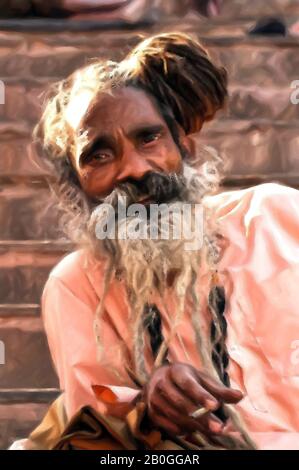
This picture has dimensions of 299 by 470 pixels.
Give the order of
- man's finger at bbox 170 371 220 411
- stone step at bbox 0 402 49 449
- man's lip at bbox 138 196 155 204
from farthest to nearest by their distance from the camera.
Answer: stone step at bbox 0 402 49 449, man's lip at bbox 138 196 155 204, man's finger at bbox 170 371 220 411

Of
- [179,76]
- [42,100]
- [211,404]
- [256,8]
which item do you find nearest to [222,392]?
[211,404]

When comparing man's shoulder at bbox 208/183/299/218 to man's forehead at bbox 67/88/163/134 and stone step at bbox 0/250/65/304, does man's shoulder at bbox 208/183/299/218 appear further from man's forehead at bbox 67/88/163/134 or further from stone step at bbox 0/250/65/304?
stone step at bbox 0/250/65/304

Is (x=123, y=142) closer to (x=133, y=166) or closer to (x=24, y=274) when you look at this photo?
(x=133, y=166)

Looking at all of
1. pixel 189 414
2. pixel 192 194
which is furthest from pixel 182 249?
pixel 189 414

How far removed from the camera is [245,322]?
216 cm

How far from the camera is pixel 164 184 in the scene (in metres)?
2.19

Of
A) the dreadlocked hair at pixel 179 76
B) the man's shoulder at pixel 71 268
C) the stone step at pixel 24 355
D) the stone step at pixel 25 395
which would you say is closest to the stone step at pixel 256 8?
the dreadlocked hair at pixel 179 76

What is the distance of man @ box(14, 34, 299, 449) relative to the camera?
211 cm

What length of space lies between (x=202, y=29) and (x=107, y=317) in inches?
24.8

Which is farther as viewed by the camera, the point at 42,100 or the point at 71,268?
the point at 42,100

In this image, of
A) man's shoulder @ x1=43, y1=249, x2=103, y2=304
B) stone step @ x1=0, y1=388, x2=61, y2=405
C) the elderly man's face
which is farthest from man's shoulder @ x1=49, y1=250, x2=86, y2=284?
stone step @ x1=0, y1=388, x2=61, y2=405

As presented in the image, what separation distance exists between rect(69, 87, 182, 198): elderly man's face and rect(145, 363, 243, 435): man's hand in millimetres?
380

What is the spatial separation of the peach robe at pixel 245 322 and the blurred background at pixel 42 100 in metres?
0.13

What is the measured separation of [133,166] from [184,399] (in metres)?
0.44
